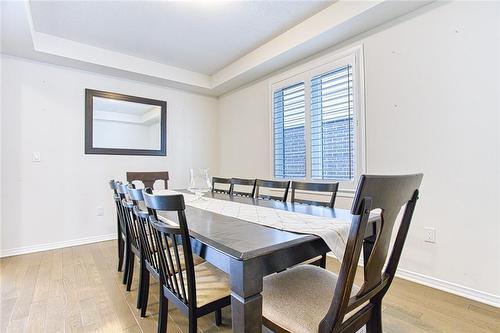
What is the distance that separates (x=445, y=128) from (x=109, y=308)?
283cm

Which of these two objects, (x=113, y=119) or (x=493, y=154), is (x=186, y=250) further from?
(x=113, y=119)

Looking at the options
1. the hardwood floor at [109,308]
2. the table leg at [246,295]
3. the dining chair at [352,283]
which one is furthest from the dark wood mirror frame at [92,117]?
the table leg at [246,295]

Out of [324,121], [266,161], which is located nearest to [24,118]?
[266,161]

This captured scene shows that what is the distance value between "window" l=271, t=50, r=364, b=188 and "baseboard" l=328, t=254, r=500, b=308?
0.91m

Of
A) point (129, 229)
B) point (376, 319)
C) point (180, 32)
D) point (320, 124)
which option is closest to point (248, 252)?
point (376, 319)

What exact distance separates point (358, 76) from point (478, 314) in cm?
210

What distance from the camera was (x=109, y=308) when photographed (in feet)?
5.88

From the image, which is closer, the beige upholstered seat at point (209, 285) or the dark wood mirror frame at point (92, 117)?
the beige upholstered seat at point (209, 285)

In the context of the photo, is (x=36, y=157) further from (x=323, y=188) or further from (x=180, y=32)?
(x=323, y=188)

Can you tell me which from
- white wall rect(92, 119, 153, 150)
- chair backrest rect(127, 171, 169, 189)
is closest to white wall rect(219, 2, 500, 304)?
chair backrest rect(127, 171, 169, 189)

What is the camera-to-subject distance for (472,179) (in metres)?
1.88

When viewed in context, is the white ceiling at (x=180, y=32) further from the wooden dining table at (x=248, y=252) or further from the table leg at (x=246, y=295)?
the table leg at (x=246, y=295)

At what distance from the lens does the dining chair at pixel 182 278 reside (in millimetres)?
1044

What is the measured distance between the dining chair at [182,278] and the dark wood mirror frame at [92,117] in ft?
9.04
